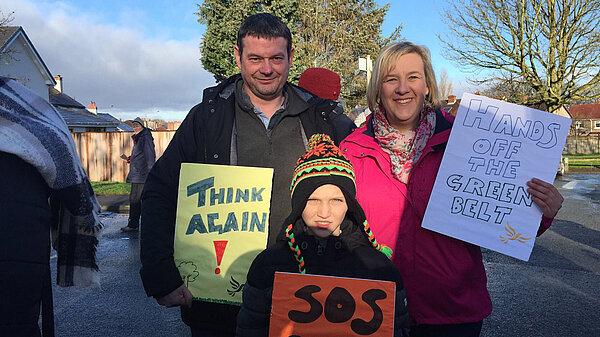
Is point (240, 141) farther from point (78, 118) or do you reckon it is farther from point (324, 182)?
point (78, 118)

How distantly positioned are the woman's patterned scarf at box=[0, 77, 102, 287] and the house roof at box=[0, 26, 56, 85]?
28.1m

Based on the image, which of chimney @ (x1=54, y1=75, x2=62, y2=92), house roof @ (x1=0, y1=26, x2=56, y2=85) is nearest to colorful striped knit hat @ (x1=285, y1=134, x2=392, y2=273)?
house roof @ (x1=0, y1=26, x2=56, y2=85)

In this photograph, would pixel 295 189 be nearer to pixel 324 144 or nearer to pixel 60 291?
pixel 324 144

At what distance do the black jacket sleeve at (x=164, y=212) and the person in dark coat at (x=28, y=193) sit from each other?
634 mm

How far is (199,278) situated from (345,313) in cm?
83

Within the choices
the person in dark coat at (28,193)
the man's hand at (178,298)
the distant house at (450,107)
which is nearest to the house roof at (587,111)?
the distant house at (450,107)

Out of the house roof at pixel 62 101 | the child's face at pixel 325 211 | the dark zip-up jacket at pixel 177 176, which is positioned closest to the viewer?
the child's face at pixel 325 211

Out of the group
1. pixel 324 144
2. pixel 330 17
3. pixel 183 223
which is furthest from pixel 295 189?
pixel 330 17

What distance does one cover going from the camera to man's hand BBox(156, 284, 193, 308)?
216 centimetres

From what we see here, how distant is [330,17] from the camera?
23875mm

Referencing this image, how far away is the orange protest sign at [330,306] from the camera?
5.68 feet

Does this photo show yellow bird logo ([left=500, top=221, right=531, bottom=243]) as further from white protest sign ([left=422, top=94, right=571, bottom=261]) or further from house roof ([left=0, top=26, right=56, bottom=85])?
house roof ([left=0, top=26, right=56, bottom=85])

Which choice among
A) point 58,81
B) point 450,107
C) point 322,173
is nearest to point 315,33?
point 450,107

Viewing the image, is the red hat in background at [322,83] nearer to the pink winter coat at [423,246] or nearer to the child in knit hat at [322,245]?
the pink winter coat at [423,246]
